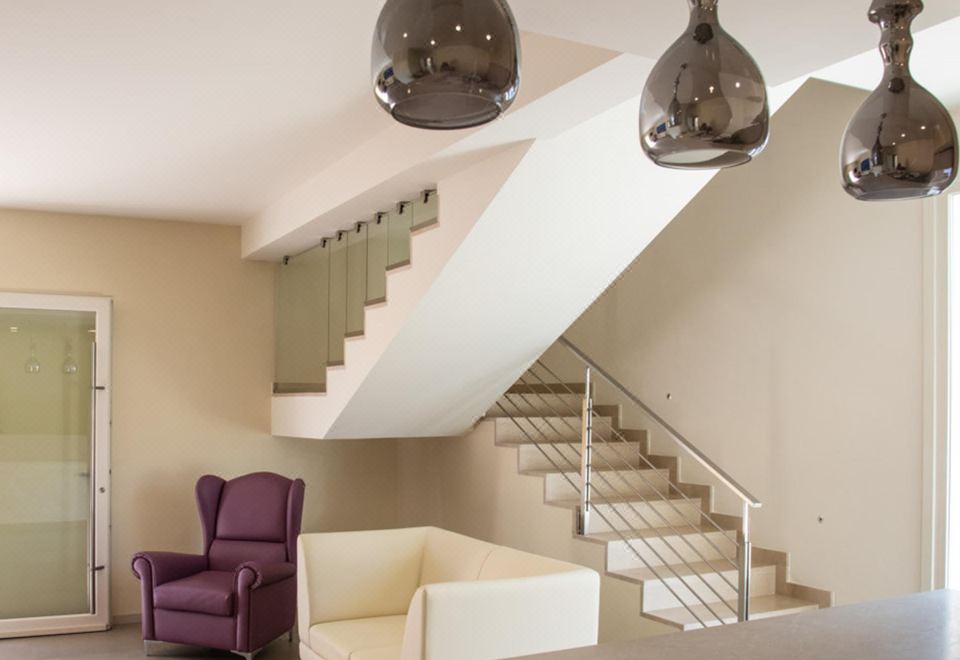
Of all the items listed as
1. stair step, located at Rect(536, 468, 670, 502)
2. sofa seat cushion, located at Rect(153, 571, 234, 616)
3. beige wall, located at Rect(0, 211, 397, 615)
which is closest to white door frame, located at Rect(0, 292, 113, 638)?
beige wall, located at Rect(0, 211, 397, 615)

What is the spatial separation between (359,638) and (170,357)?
11.4 feet

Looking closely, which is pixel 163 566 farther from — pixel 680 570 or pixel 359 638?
pixel 680 570

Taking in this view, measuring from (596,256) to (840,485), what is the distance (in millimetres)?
1831

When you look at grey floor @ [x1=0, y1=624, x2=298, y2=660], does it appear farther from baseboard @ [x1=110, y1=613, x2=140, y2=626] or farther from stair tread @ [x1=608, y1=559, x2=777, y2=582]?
stair tread @ [x1=608, y1=559, x2=777, y2=582]

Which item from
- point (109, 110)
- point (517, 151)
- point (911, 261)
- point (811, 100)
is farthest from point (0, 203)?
point (911, 261)

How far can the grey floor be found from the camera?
606cm

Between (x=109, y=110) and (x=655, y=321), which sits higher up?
(x=109, y=110)

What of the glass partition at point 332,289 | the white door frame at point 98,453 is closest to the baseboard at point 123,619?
the white door frame at point 98,453

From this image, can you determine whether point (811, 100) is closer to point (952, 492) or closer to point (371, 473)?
point (952, 492)

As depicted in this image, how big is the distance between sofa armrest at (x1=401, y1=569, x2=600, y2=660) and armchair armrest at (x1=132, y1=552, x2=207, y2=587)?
2642 mm

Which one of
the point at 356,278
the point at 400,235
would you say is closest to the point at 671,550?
the point at 400,235

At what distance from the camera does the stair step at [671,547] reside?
18.2 feet

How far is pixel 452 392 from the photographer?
20.1 ft

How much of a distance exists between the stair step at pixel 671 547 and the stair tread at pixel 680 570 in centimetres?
2
